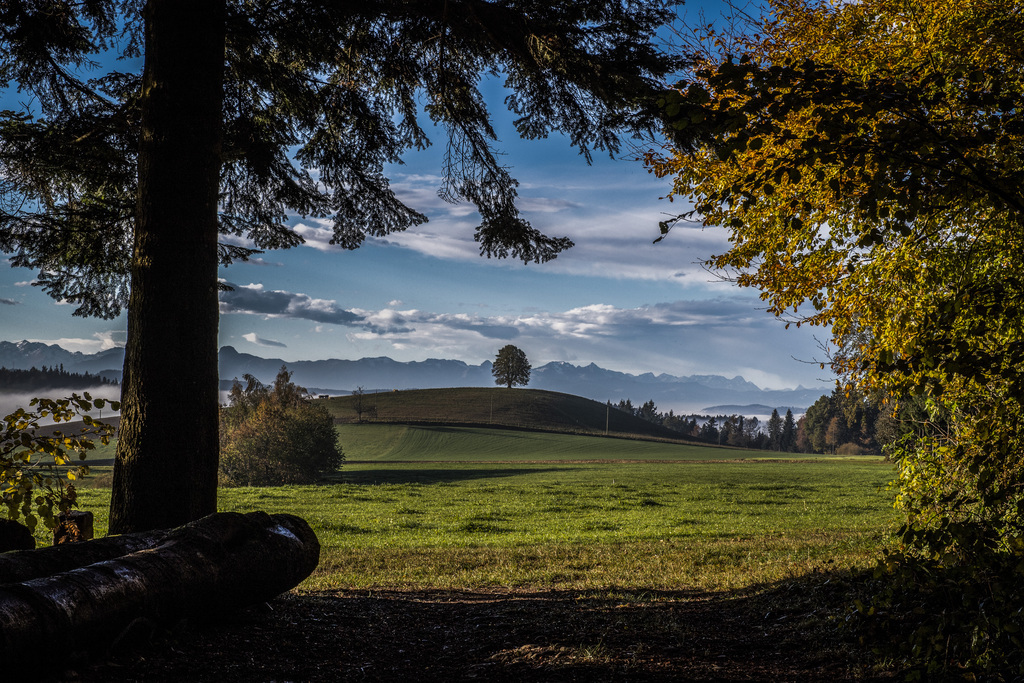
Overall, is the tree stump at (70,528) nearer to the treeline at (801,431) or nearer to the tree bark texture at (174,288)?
the tree bark texture at (174,288)

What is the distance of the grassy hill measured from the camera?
10019 cm

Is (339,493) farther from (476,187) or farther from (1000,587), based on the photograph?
(1000,587)

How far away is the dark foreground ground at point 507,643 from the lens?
4375mm

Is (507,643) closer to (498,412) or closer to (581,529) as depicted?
(581,529)

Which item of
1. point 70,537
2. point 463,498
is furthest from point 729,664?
point 463,498

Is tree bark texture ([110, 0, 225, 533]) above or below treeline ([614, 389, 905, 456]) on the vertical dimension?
above

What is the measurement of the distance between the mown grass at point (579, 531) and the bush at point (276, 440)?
6949 millimetres

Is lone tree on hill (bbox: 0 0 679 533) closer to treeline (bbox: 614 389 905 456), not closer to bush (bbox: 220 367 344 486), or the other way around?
bush (bbox: 220 367 344 486)

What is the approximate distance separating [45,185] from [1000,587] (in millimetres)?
11645

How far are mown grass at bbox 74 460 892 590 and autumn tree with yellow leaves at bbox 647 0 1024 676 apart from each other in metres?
1.88

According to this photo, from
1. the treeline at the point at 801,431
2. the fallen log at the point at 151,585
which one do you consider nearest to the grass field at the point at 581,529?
the fallen log at the point at 151,585

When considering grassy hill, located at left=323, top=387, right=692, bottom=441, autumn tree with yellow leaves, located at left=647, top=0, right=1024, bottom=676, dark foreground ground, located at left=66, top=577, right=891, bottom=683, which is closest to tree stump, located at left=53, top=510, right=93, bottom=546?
dark foreground ground, located at left=66, top=577, right=891, bottom=683

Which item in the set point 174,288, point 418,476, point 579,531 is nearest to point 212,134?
point 174,288

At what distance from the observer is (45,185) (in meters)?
9.16
